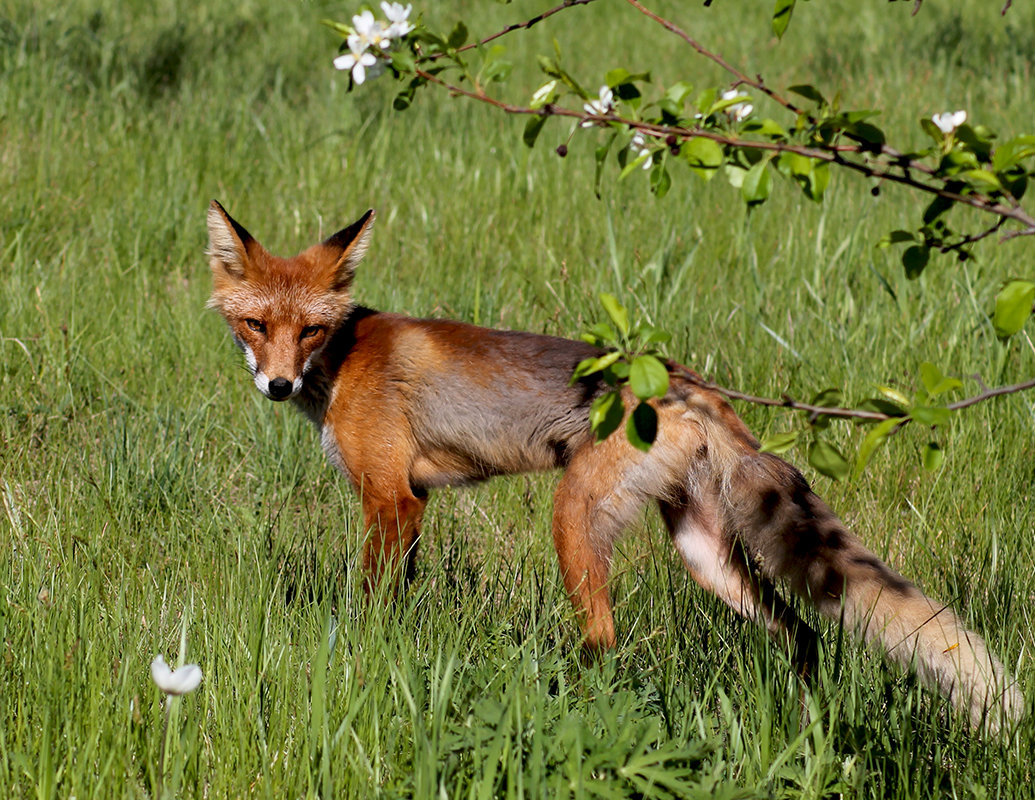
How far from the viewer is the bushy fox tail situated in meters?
2.98

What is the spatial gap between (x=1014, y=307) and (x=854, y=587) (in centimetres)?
164

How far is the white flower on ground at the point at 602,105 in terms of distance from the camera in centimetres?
218

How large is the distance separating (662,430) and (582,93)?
1.73 meters

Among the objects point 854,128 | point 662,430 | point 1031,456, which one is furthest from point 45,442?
point 1031,456

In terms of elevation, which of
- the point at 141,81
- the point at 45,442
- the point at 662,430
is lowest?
the point at 45,442

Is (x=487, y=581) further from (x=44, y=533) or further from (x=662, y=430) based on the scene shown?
(x=44, y=533)

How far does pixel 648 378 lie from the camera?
187 cm

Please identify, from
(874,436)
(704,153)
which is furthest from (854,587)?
(704,153)

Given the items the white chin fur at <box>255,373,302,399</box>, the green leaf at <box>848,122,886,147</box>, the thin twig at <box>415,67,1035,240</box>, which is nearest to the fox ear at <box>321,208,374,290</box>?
the white chin fur at <box>255,373,302,399</box>

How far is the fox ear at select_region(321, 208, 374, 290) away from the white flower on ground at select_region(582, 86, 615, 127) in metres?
2.35

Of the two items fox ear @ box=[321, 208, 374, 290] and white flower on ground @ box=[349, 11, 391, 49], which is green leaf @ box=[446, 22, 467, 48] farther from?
fox ear @ box=[321, 208, 374, 290]

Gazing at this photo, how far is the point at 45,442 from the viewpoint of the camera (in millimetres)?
5035

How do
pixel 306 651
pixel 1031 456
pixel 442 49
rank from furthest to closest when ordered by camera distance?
pixel 1031 456 < pixel 306 651 < pixel 442 49

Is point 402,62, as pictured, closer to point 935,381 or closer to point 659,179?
point 659,179
